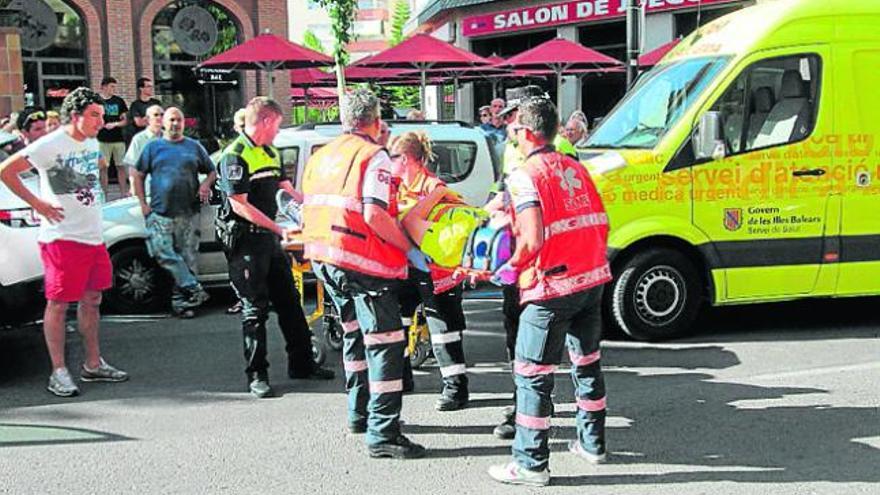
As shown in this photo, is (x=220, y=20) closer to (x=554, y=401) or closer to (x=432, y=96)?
(x=432, y=96)

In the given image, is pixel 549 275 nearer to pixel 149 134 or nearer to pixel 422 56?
pixel 149 134

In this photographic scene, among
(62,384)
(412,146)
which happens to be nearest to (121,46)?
(62,384)

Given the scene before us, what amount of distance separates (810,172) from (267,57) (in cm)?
1011

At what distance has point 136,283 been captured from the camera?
893 centimetres

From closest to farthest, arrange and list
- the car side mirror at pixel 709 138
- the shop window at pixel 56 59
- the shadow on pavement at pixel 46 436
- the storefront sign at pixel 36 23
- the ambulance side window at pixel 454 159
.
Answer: the shadow on pavement at pixel 46 436 → the car side mirror at pixel 709 138 → the ambulance side window at pixel 454 159 → the storefront sign at pixel 36 23 → the shop window at pixel 56 59

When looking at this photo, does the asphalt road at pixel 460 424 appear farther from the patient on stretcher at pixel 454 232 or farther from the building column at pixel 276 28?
the building column at pixel 276 28

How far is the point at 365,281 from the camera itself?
4.88m

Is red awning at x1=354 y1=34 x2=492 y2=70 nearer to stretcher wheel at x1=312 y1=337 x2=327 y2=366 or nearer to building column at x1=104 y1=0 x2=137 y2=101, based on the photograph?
building column at x1=104 y1=0 x2=137 y2=101

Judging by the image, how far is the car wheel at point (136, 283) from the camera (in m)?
8.83

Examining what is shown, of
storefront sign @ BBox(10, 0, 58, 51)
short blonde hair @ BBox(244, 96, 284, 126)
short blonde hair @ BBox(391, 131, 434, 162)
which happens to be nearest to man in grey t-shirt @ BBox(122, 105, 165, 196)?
short blonde hair @ BBox(244, 96, 284, 126)

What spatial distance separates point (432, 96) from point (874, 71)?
103 ft

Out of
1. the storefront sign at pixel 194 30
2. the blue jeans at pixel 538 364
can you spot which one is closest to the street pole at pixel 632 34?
the blue jeans at pixel 538 364

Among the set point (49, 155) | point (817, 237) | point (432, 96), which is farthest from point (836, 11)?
point (432, 96)

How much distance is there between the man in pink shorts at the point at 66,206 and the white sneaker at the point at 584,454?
3333mm
